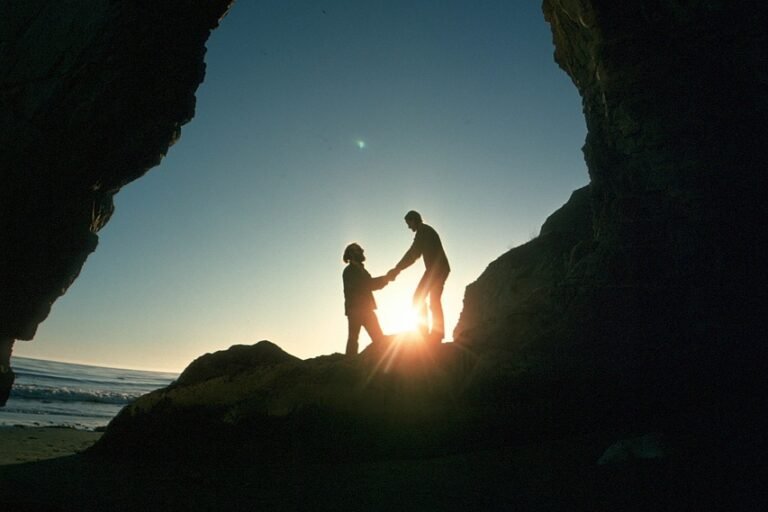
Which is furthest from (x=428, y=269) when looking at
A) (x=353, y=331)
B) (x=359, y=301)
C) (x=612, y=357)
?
(x=612, y=357)

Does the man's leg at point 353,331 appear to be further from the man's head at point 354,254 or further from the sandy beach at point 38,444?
the sandy beach at point 38,444

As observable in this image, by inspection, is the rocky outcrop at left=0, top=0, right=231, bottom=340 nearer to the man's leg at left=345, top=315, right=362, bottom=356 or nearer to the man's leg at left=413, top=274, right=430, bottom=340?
the man's leg at left=345, top=315, right=362, bottom=356

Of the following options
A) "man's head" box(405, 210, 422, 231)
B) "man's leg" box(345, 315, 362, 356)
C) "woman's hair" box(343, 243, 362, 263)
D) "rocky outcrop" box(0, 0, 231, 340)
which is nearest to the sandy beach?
"rocky outcrop" box(0, 0, 231, 340)

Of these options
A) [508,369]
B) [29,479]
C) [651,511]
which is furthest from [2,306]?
[651,511]

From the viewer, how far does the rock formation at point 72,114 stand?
6879mm

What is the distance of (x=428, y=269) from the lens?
24.6 feet

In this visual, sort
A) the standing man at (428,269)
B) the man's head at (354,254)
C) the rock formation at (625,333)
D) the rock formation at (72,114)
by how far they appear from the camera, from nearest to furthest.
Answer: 1. the rock formation at (625,333)
2. the rock formation at (72,114)
3. the standing man at (428,269)
4. the man's head at (354,254)

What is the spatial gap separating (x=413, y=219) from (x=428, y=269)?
3.08 ft

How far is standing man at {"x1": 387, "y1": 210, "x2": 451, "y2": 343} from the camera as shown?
7145mm

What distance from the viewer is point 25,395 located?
2198cm

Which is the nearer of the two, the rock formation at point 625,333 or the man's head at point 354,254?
the rock formation at point 625,333

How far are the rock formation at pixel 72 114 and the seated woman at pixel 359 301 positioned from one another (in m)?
4.72

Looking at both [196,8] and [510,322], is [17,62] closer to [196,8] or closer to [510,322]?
[196,8]

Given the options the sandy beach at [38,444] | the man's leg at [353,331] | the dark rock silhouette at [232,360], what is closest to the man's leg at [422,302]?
the man's leg at [353,331]
